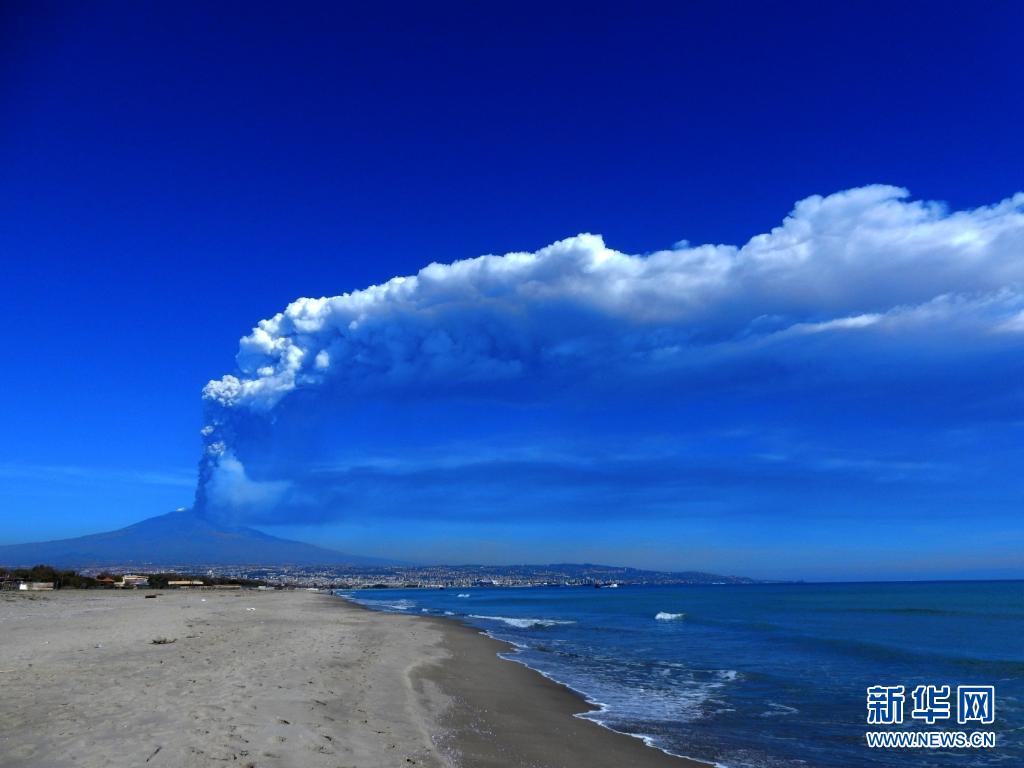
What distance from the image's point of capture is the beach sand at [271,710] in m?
9.62

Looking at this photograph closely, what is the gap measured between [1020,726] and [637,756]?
10.6 meters

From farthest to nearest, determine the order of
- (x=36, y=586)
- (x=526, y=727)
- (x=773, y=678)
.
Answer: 1. (x=36, y=586)
2. (x=773, y=678)
3. (x=526, y=727)

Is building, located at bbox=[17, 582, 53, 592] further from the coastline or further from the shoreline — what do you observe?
the coastline

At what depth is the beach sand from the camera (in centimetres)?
962

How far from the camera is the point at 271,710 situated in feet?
40.6

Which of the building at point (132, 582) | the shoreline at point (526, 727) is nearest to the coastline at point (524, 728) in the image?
the shoreline at point (526, 727)

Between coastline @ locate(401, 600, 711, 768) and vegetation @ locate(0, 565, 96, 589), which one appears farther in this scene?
vegetation @ locate(0, 565, 96, 589)

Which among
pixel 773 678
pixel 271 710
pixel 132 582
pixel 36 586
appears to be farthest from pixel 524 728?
pixel 132 582

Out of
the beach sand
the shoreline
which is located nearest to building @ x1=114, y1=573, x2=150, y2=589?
the beach sand

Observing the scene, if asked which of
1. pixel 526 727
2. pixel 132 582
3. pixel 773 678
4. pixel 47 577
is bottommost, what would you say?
pixel 132 582

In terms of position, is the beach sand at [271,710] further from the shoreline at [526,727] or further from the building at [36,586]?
the building at [36,586]

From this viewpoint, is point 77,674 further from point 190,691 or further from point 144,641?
point 144,641

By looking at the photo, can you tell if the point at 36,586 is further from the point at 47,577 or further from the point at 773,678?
the point at 773,678

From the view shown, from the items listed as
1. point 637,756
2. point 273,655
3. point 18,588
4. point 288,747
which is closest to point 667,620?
point 273,655
